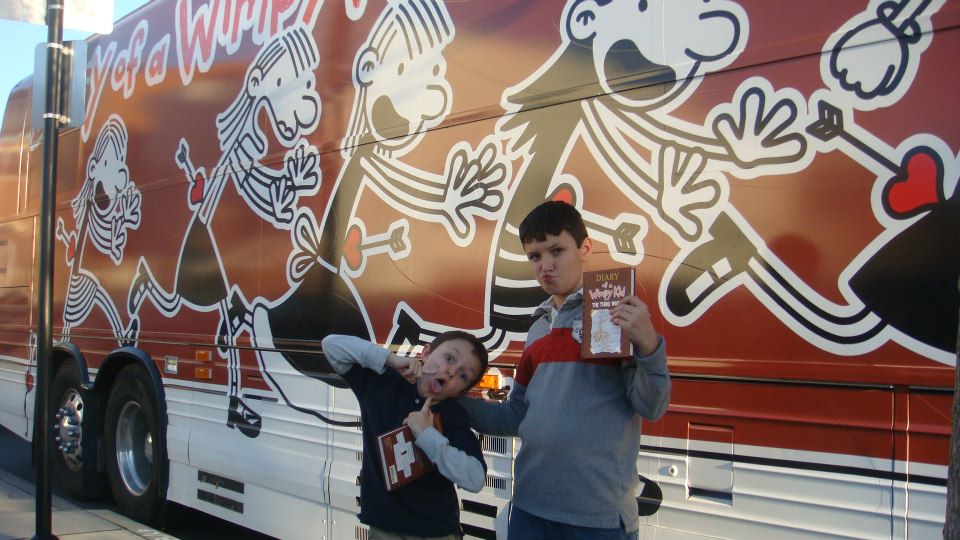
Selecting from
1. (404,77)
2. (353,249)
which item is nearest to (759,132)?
(404,77)

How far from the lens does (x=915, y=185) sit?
8.13 ft

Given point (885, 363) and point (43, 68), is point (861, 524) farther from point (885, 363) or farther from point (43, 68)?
point (43, 68)

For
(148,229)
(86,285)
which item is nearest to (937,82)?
(148,229)

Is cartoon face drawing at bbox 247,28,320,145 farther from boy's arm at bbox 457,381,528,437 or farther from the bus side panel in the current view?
the bus side panel

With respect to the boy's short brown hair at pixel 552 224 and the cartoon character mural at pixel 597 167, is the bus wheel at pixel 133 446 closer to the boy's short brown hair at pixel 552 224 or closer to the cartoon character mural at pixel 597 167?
the cartoon character mural at pixel 597 167

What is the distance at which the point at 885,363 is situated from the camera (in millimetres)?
2498

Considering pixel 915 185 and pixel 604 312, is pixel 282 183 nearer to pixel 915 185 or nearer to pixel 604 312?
pixel 604 312

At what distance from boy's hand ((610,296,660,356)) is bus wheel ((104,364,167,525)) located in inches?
192

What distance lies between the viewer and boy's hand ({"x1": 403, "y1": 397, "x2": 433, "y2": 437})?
247cm

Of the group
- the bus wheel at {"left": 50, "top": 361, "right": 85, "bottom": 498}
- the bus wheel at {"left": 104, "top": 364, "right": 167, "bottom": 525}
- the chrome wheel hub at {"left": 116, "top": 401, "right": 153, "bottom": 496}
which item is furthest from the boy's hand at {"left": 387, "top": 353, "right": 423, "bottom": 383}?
the bus wheel at {"left": 50, "top": 361, "right": 85, "bottom": 498}

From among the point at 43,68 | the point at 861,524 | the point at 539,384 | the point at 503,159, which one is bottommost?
the point at 861,524

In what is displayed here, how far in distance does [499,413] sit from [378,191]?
1946mm

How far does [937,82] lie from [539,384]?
4.66 ft

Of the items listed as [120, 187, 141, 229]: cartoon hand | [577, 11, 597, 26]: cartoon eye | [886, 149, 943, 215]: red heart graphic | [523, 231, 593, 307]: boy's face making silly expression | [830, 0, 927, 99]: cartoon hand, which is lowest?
[523, 231, 593, 307]: boy's face making silly expression
